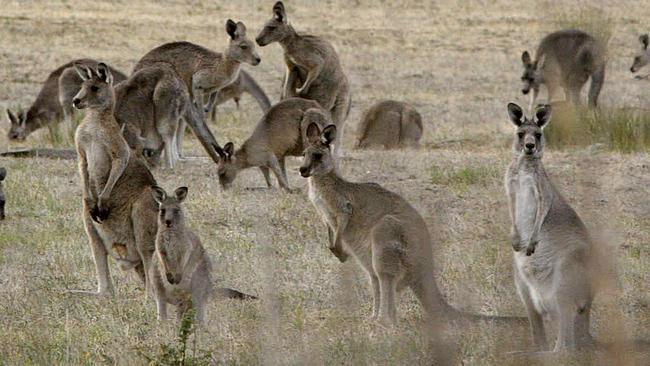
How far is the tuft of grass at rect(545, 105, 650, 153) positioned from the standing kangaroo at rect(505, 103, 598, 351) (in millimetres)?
5271

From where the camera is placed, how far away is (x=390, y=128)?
1302 centimetres

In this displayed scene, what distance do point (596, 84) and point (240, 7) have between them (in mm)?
16817

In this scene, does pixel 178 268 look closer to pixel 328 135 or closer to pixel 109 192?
pixel 109 192

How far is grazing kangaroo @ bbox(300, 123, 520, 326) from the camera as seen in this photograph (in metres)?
6.41

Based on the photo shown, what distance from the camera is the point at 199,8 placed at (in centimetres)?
3078

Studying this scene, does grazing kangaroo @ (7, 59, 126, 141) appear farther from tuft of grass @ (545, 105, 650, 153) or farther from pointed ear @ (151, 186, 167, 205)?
pointed ear @ (151, 186, 167, 205)

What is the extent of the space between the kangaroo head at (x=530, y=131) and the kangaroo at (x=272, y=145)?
14.0 feet

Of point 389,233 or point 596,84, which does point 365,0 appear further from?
point 389,233

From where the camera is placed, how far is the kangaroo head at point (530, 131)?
6062mm

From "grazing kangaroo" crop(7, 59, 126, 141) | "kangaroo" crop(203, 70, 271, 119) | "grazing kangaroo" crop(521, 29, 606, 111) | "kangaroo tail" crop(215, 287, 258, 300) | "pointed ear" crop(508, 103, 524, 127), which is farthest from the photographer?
"grazing kangaroo" crop(521, 29, 606, 111)

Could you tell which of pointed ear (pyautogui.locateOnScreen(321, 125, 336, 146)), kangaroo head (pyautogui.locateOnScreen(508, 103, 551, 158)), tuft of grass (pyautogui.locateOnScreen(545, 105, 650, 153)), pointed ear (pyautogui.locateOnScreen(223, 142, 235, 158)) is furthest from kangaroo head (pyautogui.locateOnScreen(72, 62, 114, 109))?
tuft of grass (pyautogui.locateOnScreen(545, 105, 650, 153))

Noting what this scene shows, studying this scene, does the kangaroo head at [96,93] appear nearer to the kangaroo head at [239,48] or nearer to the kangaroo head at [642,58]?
the kangaroo head at [239,48]

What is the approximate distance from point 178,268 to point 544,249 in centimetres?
178

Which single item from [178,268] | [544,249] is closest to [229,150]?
[178,268]
